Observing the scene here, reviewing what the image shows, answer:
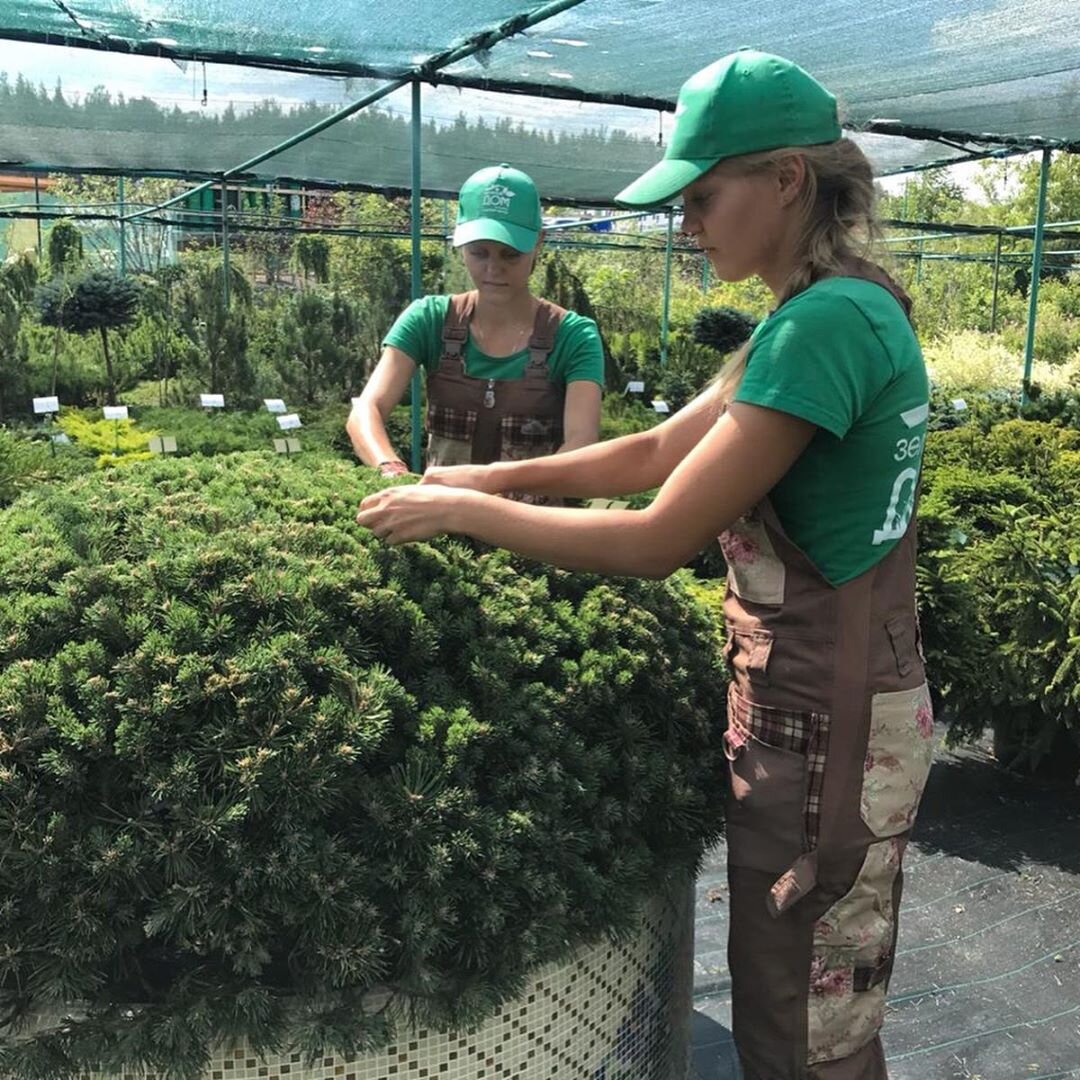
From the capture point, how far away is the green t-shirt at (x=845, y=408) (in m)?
1.30

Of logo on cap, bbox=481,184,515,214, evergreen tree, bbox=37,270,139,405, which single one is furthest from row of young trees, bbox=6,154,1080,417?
logo on cap, bbox=481,184,515,214

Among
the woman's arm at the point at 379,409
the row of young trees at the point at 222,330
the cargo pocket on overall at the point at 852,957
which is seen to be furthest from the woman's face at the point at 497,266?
the row of young trees at the point at 222,330

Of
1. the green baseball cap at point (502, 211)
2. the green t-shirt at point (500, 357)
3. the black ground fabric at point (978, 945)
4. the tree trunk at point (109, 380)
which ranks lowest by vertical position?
the black ground fabric at point (978, 945)

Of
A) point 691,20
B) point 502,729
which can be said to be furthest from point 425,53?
point 502,729

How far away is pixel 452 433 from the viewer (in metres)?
2.70

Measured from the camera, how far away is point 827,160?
4.58ft

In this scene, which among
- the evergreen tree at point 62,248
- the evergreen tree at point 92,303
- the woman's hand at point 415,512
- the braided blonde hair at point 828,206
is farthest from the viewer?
the evergreen tree at point 62,248

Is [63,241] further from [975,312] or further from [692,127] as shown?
[975,312]

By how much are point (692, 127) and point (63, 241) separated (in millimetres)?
10010

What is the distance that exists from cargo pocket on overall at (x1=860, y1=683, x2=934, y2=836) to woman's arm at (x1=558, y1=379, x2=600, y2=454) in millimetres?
1243

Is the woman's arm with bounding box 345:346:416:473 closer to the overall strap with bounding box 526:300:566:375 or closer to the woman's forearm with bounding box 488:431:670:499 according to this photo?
the overall strap with bounding box 526:300:566:375

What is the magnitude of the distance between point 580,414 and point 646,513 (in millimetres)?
1220

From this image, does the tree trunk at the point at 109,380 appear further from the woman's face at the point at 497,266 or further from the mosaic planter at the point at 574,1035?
the mosaic planter at the point at 574,1035

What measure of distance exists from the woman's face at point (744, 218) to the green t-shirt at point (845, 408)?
0.12 meters
